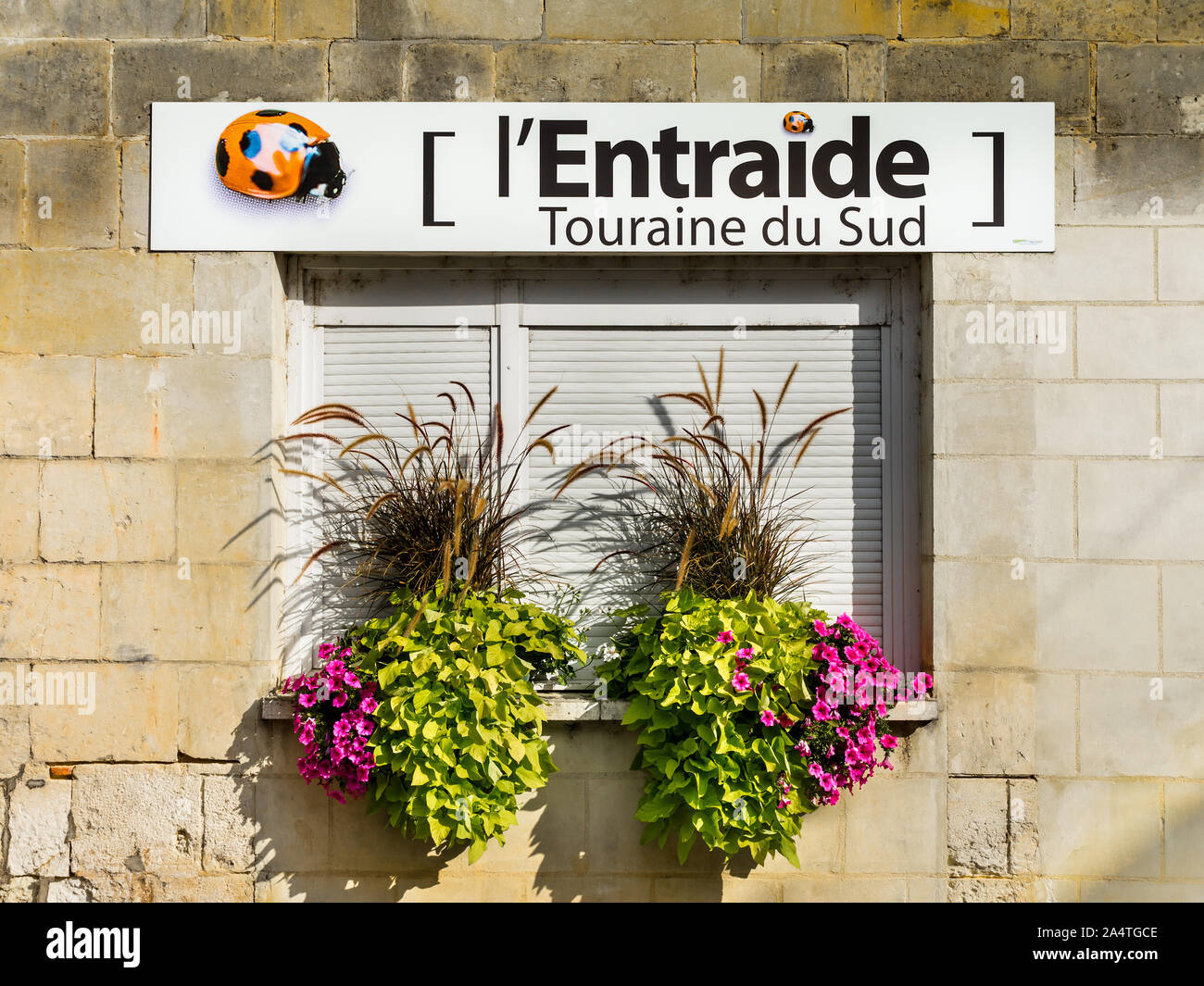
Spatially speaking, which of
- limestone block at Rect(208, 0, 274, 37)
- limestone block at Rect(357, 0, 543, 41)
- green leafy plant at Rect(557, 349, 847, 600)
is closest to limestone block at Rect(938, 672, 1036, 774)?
green leafy plant at Rect(557, 349, 847, 600)

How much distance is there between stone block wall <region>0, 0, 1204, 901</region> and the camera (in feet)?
12.6

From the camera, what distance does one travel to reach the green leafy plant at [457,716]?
342 cm

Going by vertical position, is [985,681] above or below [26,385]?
below

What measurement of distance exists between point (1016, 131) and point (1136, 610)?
6.93 ft

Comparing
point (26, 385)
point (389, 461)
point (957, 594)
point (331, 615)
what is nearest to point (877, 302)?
point (957, 594)

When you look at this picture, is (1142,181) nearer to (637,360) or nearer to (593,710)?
(637,360)

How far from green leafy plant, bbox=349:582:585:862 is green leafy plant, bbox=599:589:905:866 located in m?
0.46

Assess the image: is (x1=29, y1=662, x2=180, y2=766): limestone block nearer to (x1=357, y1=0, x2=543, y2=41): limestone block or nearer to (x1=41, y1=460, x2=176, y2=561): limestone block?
(x1=41, y1=460, x2=176, y2=561): limestone block

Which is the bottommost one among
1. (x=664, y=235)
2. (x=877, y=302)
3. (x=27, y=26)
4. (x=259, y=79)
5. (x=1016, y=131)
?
(x=877, y=302)

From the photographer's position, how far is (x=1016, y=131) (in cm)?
390

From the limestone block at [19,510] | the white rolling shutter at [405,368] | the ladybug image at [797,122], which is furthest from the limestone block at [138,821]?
the ladybug image at [797,122]

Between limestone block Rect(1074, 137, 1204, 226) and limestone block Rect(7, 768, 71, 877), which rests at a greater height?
limestone block Rect(1074, 137, 1204, 226)

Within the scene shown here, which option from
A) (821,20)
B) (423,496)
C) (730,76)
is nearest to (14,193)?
(423,496)

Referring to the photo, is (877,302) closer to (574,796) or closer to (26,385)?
(574,796)
